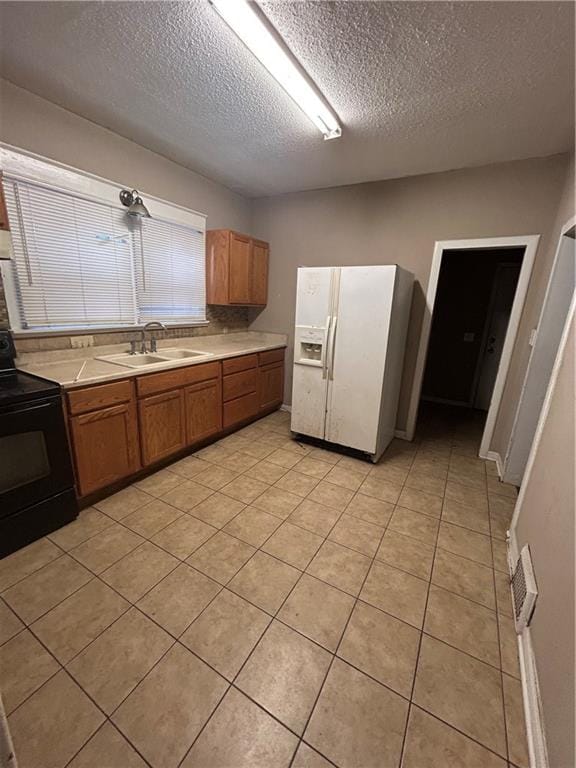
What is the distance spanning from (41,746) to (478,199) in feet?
13.8

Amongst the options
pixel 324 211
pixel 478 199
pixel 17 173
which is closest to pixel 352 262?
pixel 324 211

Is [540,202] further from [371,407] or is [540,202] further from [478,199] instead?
[371,407]

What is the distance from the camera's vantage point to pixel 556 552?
126 cm

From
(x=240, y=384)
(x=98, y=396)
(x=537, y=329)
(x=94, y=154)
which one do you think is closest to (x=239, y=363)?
(x=240, y=384)

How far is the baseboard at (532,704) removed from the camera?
1060mm

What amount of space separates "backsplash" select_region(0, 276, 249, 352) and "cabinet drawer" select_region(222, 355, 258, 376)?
68cm

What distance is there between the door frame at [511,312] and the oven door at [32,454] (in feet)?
10.3

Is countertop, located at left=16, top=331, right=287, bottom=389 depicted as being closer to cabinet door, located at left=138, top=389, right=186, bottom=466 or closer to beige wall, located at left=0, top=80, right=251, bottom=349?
beige wall, located at left=0, top=80, right=251, bottom=349

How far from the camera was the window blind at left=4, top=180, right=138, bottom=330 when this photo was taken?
2191 mm

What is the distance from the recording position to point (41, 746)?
105 centimetres

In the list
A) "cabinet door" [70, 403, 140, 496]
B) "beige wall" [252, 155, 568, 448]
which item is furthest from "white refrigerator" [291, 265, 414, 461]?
"cabinet door" [70, 403, 140, 496]

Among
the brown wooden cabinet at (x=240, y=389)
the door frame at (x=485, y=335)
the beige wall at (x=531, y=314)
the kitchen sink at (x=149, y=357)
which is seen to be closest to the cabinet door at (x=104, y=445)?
the kitchen sink at (x=149, y=357)

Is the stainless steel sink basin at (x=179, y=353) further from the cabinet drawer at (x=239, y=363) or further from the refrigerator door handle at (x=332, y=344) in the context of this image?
the refrigerator door handle at (x=332, y=344)

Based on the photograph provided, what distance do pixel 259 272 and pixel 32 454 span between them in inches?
118
